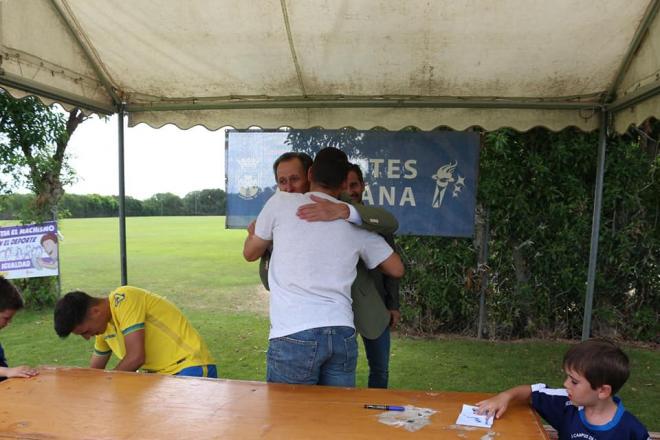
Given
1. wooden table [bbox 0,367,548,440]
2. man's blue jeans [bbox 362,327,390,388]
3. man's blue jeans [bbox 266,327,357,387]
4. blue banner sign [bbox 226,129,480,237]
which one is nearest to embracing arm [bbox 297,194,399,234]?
man's blue jeans [bbox 266,327,357,387]

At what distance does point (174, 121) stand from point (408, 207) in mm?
1825

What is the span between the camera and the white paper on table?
4.98 ft

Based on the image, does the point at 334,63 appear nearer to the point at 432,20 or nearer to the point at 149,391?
the point at 432,20

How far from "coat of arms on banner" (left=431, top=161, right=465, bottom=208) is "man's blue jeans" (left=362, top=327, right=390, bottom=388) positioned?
4.54 ft

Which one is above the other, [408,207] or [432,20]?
[432,20]

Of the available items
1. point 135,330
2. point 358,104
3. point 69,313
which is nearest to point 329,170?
point 135,330

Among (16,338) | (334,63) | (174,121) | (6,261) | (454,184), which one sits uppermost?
(334,63)

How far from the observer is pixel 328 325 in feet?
5.80

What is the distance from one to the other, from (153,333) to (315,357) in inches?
36.5

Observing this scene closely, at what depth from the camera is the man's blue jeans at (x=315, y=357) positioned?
1769 millimetres

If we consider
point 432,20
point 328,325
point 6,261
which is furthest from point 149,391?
point 6,261

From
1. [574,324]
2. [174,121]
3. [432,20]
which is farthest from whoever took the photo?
[574,324]

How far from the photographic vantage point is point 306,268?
5.82ft

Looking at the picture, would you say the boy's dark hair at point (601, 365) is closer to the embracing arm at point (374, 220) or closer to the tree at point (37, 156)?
the embracing arm at point (374, 220)
